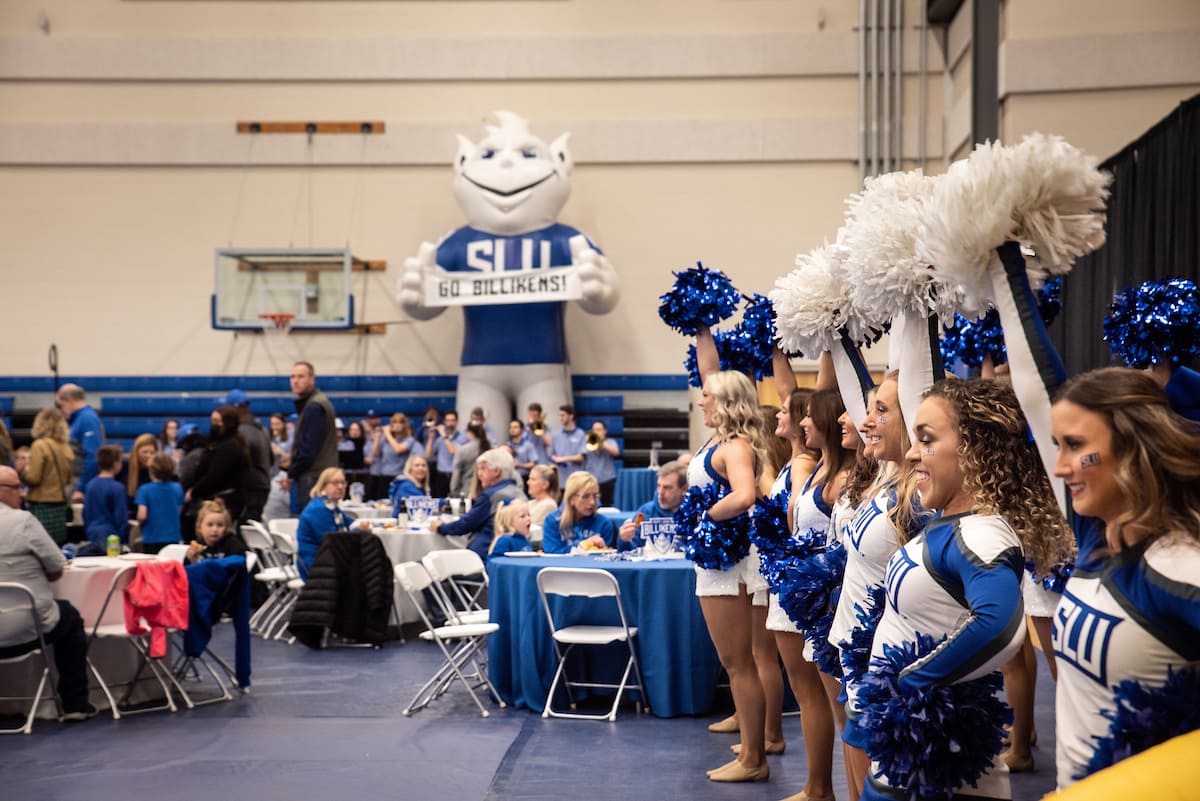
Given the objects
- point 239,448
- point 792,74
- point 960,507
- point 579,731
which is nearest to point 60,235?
point 239,448

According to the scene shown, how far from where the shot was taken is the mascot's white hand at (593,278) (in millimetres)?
11664

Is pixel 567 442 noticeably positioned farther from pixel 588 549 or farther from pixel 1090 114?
pixel 1090 114

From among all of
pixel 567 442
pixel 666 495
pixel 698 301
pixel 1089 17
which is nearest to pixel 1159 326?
pixel 698 301

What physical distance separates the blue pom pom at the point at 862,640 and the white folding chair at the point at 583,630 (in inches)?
111

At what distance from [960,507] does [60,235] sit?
1355 cm

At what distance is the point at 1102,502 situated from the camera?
1526mm

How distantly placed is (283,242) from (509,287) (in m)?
3.33

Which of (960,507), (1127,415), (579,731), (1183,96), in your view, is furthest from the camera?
(1183,96)

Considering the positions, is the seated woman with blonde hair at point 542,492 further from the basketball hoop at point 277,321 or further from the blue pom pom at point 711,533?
the basketball hoop at point 277,321

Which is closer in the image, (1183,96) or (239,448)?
(239,448)

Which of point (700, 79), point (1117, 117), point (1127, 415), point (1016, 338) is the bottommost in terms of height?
point (1127, 415)

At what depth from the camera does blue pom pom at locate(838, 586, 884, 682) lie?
2.24m

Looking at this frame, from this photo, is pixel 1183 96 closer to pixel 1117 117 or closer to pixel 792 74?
pixel 1117 117

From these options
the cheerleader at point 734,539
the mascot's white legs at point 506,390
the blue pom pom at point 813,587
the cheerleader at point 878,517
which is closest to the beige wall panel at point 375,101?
the mascot's white legs at point 506,390
